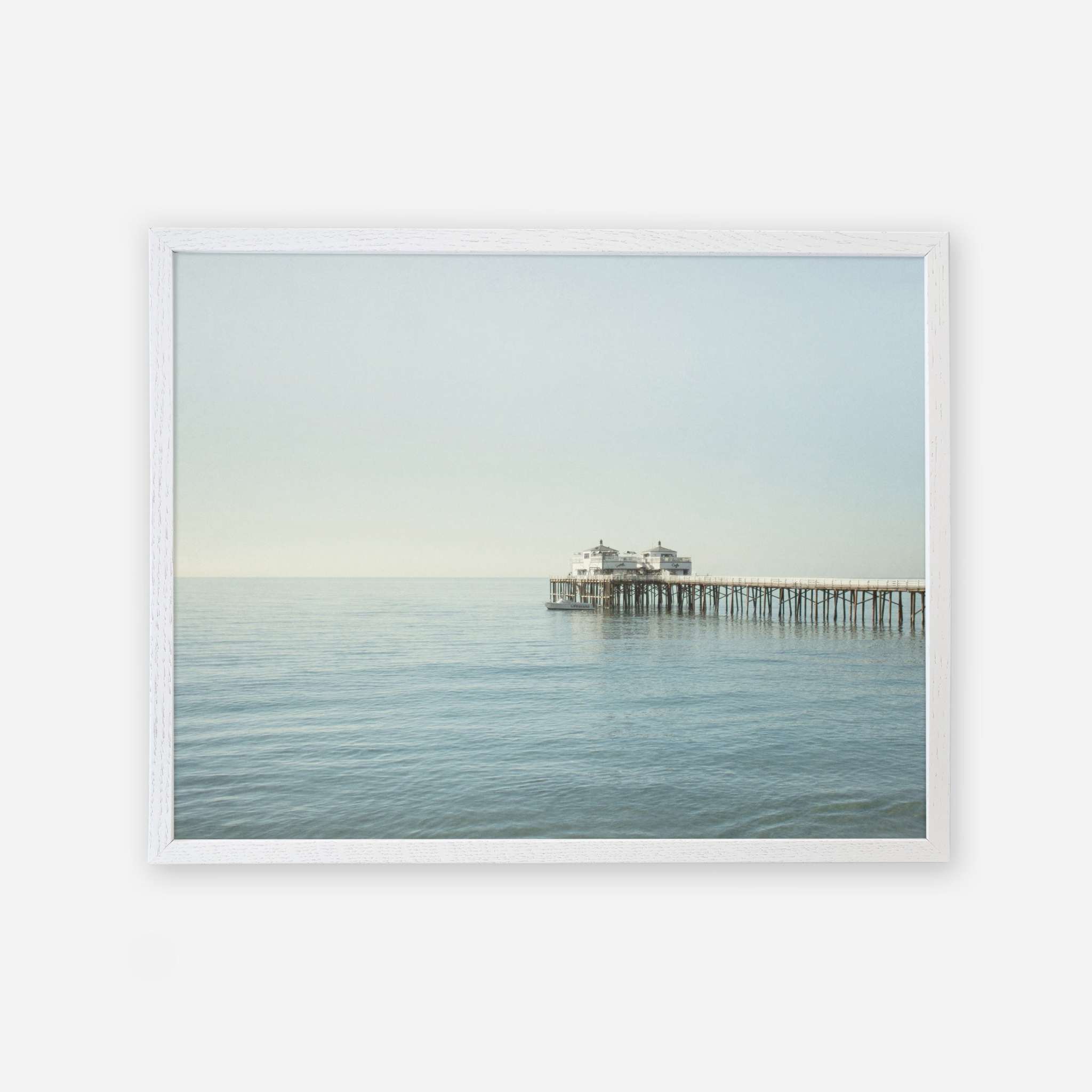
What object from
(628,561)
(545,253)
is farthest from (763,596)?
(545,253)

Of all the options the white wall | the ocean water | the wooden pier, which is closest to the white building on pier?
the wooden pier

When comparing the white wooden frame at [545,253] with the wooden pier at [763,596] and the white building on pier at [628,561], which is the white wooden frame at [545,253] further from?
the white building on pier at [628,561]

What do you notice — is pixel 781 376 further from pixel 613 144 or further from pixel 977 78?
pixel 977 78

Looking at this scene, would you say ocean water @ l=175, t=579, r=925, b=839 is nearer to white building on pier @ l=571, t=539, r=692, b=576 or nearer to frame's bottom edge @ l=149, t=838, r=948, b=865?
frame's bottom edge @ l=149, t=838, r=948, b=865

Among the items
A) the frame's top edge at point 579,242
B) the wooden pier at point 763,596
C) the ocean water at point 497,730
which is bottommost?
the ocean water at point 497,730

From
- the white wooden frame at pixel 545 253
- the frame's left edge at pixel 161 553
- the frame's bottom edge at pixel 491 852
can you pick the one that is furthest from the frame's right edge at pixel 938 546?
the frame's left edge at pixel 161 553

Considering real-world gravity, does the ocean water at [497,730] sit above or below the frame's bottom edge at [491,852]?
above

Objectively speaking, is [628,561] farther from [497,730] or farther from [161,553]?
[161,553]
